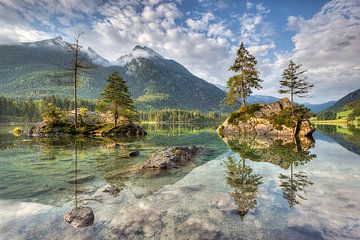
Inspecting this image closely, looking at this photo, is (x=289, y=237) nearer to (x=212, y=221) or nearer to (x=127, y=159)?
(x=212, y=221)

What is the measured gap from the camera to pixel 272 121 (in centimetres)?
4488

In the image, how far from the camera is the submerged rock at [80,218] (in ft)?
20.9

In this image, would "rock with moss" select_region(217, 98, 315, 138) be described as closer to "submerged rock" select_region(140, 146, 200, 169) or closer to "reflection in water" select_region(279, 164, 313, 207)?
"submerged rock" select_region(140, 146, 200, 169)

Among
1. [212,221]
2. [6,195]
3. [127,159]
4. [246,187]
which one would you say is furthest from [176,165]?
[6,195]

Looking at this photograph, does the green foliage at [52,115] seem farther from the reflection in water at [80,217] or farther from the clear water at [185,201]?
the reflection in water at [80,217]

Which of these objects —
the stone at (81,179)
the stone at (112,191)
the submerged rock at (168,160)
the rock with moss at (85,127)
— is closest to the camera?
the stone at (112,191)

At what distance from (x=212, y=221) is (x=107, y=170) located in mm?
9129

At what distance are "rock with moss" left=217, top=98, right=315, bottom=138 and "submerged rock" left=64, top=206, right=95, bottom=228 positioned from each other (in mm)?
41741

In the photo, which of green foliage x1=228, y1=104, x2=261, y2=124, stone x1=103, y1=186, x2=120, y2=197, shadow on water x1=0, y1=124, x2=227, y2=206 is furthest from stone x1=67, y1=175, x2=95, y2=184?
green foliage x1=228, y1=104, x2=261, y2=124

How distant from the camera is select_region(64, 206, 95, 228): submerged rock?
6359 mm

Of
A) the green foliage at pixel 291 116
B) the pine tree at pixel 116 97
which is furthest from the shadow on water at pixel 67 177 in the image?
the green foliage at pixel 291 116

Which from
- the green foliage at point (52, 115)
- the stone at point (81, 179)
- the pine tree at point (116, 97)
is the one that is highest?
the pine tree at point (116, 97)

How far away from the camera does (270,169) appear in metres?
13.9

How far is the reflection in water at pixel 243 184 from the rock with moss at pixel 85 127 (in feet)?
113
